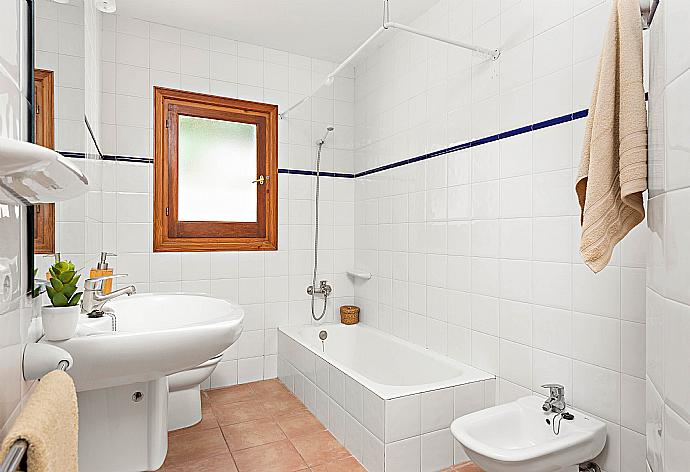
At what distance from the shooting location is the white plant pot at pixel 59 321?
1301 millimetres

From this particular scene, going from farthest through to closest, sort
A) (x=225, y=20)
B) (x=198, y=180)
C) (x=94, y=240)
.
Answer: (x=198, y=180) → (x=225, y=20) → (x=94, y=240)

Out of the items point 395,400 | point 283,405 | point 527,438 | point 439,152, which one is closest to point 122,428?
point 395,400

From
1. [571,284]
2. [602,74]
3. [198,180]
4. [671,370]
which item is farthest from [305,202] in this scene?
[671,370]

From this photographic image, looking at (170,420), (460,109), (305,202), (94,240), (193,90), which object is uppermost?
(193,90)

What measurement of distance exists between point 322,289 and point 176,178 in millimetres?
1357

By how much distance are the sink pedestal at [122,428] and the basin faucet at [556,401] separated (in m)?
1.64

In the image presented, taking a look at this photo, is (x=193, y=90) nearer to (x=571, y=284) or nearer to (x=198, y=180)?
(x=198, y=180)

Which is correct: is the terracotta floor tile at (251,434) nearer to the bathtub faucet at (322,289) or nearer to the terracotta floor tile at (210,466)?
the terracotta floor tile at (210,466)

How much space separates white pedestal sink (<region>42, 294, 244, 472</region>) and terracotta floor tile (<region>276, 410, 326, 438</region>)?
0.80 metres

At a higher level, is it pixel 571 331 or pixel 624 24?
pixel 624 24

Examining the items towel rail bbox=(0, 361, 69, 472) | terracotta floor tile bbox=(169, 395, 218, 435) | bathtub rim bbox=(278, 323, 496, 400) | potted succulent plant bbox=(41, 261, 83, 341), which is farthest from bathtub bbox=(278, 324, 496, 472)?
towel rail bbox=(0, 361, 69, 472)

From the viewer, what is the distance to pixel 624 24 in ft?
3.82

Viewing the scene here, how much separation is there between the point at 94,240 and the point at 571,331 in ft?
7.82

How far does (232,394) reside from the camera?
10.5 feet
